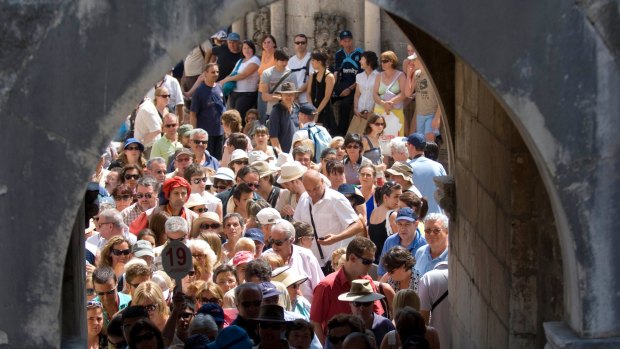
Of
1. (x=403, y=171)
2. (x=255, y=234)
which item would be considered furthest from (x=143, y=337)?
(x=403, y=171)

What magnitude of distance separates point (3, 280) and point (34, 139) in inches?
25.5

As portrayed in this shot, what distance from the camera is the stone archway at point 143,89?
21.6 feet

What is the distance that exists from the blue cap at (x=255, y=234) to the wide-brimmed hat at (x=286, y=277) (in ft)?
3.41

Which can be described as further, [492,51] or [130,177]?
[130,177]

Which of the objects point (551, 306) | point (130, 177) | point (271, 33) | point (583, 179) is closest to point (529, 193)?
point (551, 306)

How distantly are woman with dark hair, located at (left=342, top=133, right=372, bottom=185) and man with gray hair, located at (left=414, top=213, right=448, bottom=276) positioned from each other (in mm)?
3848

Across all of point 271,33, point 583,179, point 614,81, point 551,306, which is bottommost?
point 551,306

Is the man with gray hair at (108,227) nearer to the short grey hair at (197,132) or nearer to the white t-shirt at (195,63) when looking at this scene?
the short grey hair at (197,132)

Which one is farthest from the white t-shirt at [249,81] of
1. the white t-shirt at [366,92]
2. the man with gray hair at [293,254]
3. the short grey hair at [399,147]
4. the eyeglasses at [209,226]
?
the man with gray hair at [293,254]

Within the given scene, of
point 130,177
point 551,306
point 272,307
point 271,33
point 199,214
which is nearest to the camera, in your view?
point 551,306

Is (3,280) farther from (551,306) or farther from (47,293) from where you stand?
(551,306)

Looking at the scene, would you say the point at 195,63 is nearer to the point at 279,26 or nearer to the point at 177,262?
the point at 279,26

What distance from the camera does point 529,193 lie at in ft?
26.4

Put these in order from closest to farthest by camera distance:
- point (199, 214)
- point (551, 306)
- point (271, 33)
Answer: point (551, 306) → point (199, 214) → point (271, 33)
